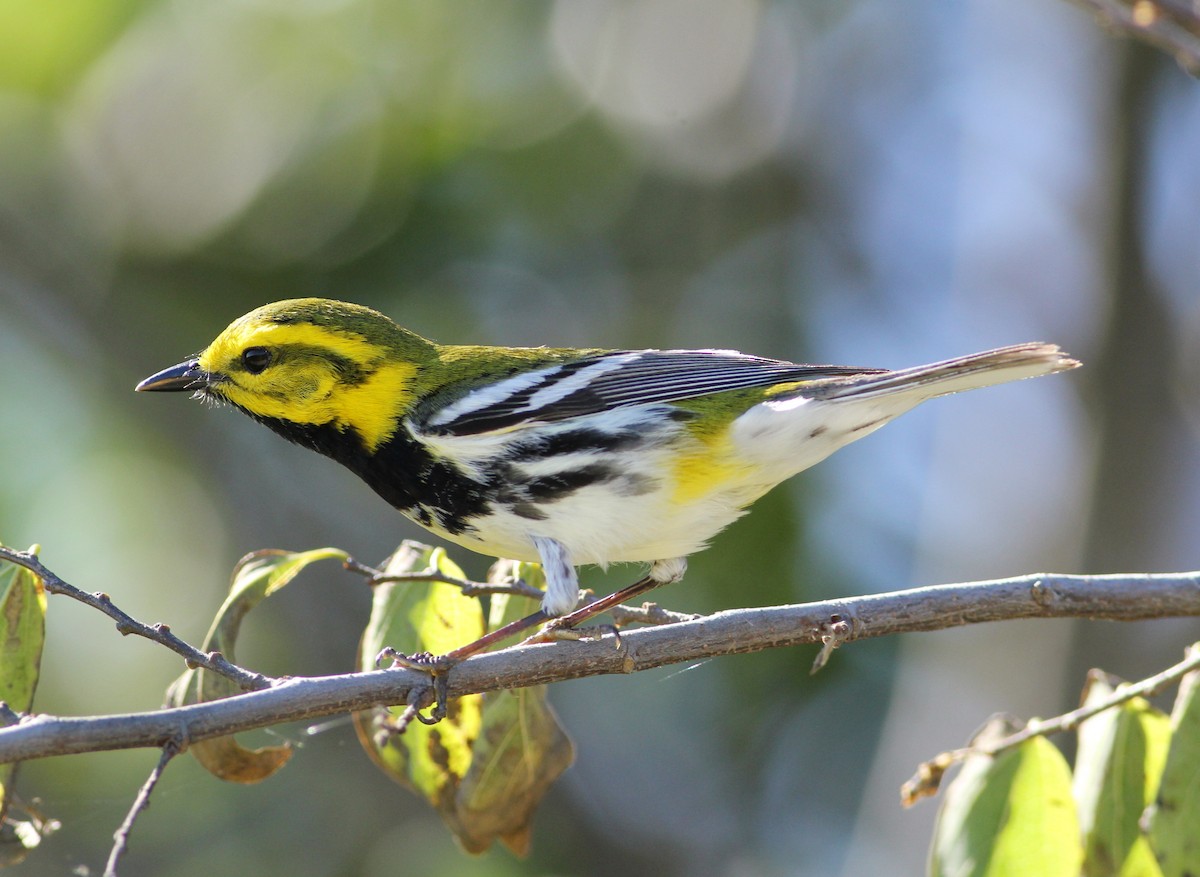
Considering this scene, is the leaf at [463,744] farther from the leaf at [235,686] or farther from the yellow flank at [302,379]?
the yellow flank at [302,379]

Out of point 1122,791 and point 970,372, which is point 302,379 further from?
point 1122,791

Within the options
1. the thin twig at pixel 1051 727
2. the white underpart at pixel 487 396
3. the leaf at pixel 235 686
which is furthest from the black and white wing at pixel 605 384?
the thin twig at pixel 1051 727

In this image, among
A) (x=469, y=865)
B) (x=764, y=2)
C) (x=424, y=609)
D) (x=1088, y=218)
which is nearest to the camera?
(x=424, y=609)

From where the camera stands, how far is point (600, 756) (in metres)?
5.34

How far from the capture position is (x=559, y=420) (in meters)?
2.77

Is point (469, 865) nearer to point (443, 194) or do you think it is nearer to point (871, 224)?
point (443, 194)

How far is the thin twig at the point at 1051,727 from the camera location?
194cm

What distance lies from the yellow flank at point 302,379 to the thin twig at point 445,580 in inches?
26.2

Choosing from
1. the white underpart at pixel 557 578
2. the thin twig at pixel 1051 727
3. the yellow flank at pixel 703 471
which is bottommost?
the thin twig at pixel 1051 727

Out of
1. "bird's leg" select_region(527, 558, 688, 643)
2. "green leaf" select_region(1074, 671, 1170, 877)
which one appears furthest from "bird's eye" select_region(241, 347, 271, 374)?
"green leaf" select_region(1074, 671, 1170, 877)

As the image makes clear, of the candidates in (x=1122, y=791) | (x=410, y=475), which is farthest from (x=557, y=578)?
(x=1122, y=791)

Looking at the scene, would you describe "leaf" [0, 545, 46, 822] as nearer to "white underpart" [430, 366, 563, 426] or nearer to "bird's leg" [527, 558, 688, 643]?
"bird's leg" [527, 558, 688, 643]

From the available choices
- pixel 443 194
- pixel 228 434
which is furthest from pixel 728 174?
pixel 228 434

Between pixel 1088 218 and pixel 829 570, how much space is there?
6.65 feet
